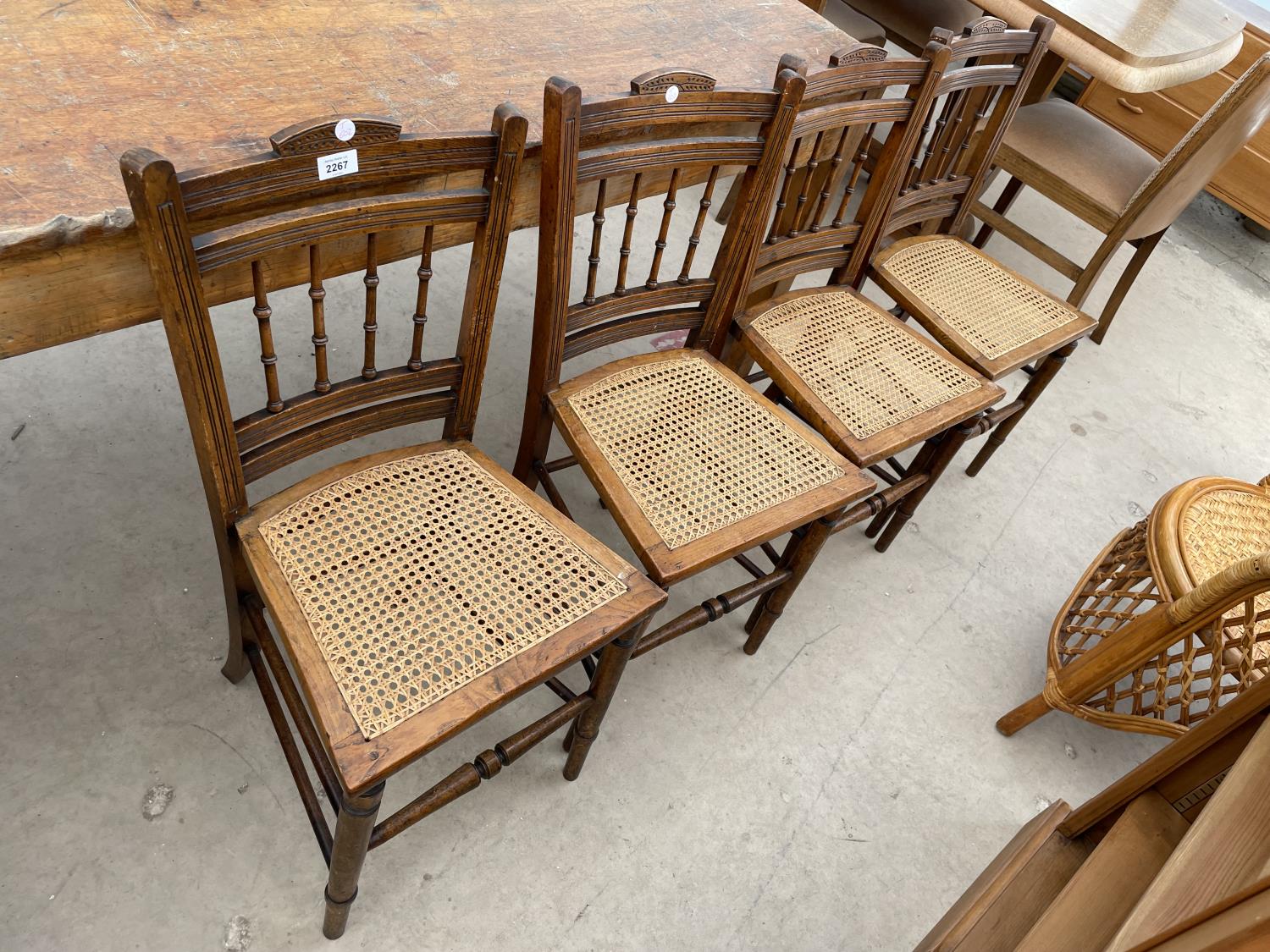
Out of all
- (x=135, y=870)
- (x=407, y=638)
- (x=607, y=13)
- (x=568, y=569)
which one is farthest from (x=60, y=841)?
(x=607, y=13)

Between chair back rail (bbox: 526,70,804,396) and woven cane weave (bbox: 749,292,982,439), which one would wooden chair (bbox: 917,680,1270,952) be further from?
chair back rail (bbox: 526,70,804,396)

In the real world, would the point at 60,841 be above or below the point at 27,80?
below

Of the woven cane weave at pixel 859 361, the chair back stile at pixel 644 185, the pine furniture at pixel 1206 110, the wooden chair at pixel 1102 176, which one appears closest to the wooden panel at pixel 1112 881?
the woven cane weave at pixel 859 361

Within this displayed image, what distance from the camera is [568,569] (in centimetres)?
124

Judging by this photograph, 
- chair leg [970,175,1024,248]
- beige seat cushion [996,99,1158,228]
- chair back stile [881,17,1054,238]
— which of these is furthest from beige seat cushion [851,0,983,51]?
chair back stile [881,17,1054,238]

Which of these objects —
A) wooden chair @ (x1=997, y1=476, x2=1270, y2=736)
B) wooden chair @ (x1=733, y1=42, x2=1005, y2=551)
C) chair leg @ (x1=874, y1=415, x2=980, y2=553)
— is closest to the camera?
wooden chair @ (x1=997, y1=476, x2=1270, y2=736)

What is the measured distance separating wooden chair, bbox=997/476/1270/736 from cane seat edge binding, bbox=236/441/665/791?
922mm

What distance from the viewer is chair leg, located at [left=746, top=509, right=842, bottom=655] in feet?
5.15

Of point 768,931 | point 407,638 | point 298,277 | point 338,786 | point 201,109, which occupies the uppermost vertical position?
point 201,109

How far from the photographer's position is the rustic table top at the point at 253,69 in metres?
1.01

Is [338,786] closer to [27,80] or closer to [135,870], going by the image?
[135,870]

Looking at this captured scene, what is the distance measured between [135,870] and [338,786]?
47cm

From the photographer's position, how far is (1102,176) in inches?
101

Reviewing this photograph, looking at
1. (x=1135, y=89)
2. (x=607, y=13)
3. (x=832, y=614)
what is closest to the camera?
(x=607, y=13)
